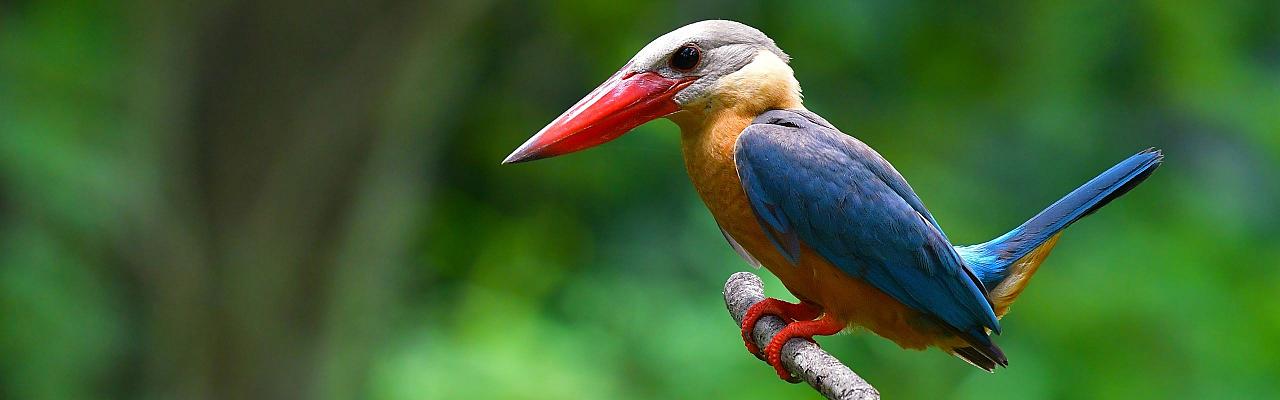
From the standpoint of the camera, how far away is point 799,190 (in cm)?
215

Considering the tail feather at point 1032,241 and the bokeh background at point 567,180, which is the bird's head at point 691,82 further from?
the bokeh background at point 567,180

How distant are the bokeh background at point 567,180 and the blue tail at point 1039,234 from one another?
1.92m

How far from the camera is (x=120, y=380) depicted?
5.49 meters

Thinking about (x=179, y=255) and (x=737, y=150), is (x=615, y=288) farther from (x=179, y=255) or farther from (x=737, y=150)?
(x=737, y=150)

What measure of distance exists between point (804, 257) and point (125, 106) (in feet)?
12.8

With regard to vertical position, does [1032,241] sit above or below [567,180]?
above

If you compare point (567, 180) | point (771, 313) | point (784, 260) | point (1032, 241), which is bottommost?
point (567, 180)

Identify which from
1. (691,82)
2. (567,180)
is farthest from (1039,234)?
(567,180)

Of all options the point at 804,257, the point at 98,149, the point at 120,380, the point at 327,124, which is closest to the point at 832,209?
the point at 804,257

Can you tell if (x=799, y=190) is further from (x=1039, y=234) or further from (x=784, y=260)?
(x=1039, y=234)

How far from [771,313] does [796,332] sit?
0.60 ft

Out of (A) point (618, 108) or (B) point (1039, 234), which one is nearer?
(A) point (618, 108)

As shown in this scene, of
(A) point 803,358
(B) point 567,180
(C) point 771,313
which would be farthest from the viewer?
(B) point 567,180

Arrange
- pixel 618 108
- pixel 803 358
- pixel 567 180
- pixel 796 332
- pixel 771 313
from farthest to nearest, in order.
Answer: pixel 567 180 → pixel 771 313 → pixel 796 332 → pixel 803 358 → pixel 618 108
